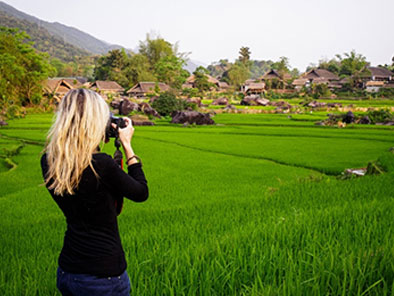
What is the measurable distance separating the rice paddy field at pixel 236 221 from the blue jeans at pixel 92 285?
14.4 inches

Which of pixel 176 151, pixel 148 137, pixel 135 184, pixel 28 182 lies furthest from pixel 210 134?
pixel 135 184

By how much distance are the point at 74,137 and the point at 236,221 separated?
313 centimetres

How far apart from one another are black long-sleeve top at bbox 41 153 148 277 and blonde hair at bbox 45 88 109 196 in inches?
1.7

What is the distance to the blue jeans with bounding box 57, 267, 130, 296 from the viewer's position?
1.58 m

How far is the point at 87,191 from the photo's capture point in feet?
5.28

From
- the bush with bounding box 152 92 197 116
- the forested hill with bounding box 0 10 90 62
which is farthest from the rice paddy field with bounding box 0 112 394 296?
the forested hill with bounding box 0 10 90 62

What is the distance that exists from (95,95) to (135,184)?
0.44 m

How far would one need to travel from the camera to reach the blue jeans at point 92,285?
1.58 m

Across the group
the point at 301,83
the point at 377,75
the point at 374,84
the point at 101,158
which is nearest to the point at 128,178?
the point at 101,158

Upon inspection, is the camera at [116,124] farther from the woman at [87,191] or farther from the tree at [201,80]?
the tree at [201,80]

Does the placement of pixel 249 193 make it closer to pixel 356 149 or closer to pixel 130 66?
pixel 356 149

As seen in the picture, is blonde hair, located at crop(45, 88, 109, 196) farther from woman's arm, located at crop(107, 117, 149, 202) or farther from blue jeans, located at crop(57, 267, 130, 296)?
blue jeans, located at crop(57, 267, 130, 296)

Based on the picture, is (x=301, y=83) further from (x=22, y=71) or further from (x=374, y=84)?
(x=22, y=71)

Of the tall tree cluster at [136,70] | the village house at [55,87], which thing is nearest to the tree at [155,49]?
the tall tree cluster at [136,70]
